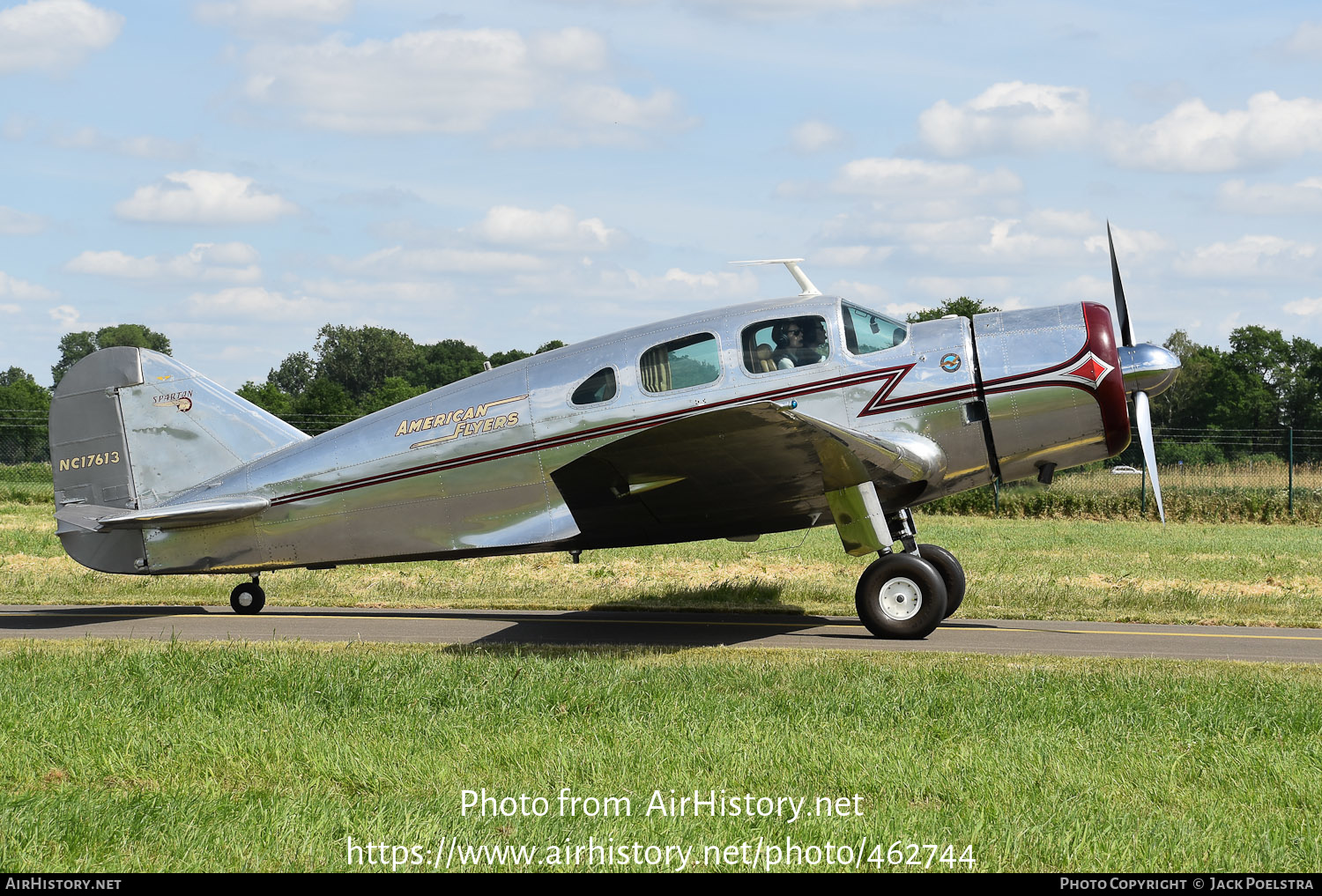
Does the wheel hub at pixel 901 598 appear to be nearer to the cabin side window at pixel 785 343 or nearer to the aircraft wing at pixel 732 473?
the aircraft wing at pixel 732 473

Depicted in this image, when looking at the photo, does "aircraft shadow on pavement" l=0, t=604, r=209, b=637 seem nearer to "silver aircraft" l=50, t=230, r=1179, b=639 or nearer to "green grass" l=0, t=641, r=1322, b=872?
"silver aircraft" l=50, t=230, r=1179, b=639

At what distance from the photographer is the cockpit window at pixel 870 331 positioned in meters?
10.5

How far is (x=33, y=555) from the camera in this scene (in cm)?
1844

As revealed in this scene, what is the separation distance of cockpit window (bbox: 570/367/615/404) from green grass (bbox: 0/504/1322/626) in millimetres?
3621

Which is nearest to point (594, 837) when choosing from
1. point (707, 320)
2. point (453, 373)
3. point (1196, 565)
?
point (707, 320)

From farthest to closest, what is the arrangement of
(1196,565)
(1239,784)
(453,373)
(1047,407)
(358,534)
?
(453,373), (1196,565), (358,534), (1047,407), (1239,784)

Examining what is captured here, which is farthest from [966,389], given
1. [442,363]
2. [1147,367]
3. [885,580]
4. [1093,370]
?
[442,363]

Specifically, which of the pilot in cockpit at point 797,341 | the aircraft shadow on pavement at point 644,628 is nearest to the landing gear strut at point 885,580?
the aircraft shadow on pavement at point 644,628

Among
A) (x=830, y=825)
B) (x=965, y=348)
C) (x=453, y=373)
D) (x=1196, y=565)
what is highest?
(x=453, y=373)

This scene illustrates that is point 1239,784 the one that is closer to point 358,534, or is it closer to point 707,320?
point 707,320

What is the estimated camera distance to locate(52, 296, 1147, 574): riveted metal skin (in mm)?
10383

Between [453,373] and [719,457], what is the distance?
71.8 metres

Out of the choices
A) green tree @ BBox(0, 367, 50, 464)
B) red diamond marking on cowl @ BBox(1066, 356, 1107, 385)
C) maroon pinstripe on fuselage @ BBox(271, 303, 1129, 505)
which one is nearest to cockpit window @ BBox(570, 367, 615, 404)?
maroon pinstripe on fuselage @ BBox(271, 303, 1129, 505)

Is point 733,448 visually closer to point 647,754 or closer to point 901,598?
point 901,598
